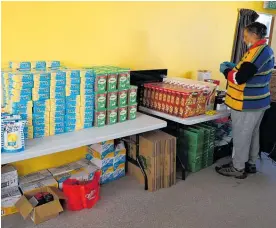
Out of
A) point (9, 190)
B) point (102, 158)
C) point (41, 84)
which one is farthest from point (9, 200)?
point (41, 84)

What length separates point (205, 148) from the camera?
3.29m

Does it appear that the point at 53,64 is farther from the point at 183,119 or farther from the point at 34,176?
the point at 183,119

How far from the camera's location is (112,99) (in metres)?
2.57

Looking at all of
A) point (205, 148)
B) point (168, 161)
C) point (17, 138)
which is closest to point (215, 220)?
point (168, 161)

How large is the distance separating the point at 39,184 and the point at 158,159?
42.7 inches

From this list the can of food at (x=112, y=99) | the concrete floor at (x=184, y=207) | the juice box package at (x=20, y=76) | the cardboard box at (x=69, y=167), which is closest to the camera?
the juice box package at (x=20, y=76)

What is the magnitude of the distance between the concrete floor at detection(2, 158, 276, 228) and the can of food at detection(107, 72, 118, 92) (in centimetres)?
98

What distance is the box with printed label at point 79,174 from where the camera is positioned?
2.66 meters

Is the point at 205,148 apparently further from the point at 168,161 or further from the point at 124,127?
the point at 124,127

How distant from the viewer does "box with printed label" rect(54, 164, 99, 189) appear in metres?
2.66

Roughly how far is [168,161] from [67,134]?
1.03m

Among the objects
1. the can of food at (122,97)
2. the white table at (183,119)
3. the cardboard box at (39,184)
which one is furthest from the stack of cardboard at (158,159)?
the cardboard box at (39,184)

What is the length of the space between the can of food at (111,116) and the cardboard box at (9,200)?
96 cm

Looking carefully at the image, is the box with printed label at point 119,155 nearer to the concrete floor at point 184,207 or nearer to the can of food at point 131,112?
the concrete floor at point 184,207
